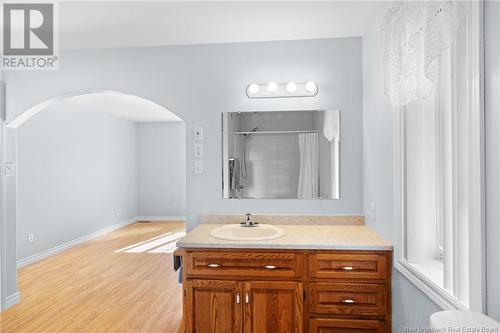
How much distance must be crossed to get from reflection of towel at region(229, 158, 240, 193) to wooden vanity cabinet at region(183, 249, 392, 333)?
0.75 metres

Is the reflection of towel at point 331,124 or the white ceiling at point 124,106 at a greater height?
the white ceiling at point 124,106

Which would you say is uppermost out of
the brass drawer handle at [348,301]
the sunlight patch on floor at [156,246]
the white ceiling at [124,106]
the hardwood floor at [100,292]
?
the white ceiling at [124,106]

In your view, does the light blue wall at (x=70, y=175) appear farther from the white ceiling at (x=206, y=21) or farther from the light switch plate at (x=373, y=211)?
the light switch plate at (x=373, y=211)

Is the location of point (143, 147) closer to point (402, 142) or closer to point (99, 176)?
point (99, 176)

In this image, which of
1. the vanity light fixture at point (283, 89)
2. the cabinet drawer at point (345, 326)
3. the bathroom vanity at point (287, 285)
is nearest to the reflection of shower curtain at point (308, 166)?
the vanity light fixture at point (283, 89)

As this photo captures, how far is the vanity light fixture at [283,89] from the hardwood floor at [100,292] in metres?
2.03

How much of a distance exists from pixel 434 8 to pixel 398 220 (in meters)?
1.14

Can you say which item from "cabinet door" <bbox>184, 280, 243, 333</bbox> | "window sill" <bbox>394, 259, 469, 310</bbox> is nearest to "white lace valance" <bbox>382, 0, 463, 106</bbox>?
"window sill" <bbox>394, 259, 469, 310</bbox>

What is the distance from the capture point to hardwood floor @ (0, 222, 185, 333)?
2695mm

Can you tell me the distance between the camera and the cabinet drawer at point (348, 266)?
2.03m

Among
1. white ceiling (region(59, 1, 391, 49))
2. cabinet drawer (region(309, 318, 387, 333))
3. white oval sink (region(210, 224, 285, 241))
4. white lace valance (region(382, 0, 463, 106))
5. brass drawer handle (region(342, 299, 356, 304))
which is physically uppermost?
white ceiling (region(59, 1, 391, 49))

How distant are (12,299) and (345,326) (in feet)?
9.75

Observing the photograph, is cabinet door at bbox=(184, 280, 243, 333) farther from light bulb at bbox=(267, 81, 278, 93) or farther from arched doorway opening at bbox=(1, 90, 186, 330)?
arched doorway opening at bbox=(1, 90, 186, 330)

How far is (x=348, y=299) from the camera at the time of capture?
6.69 ft
